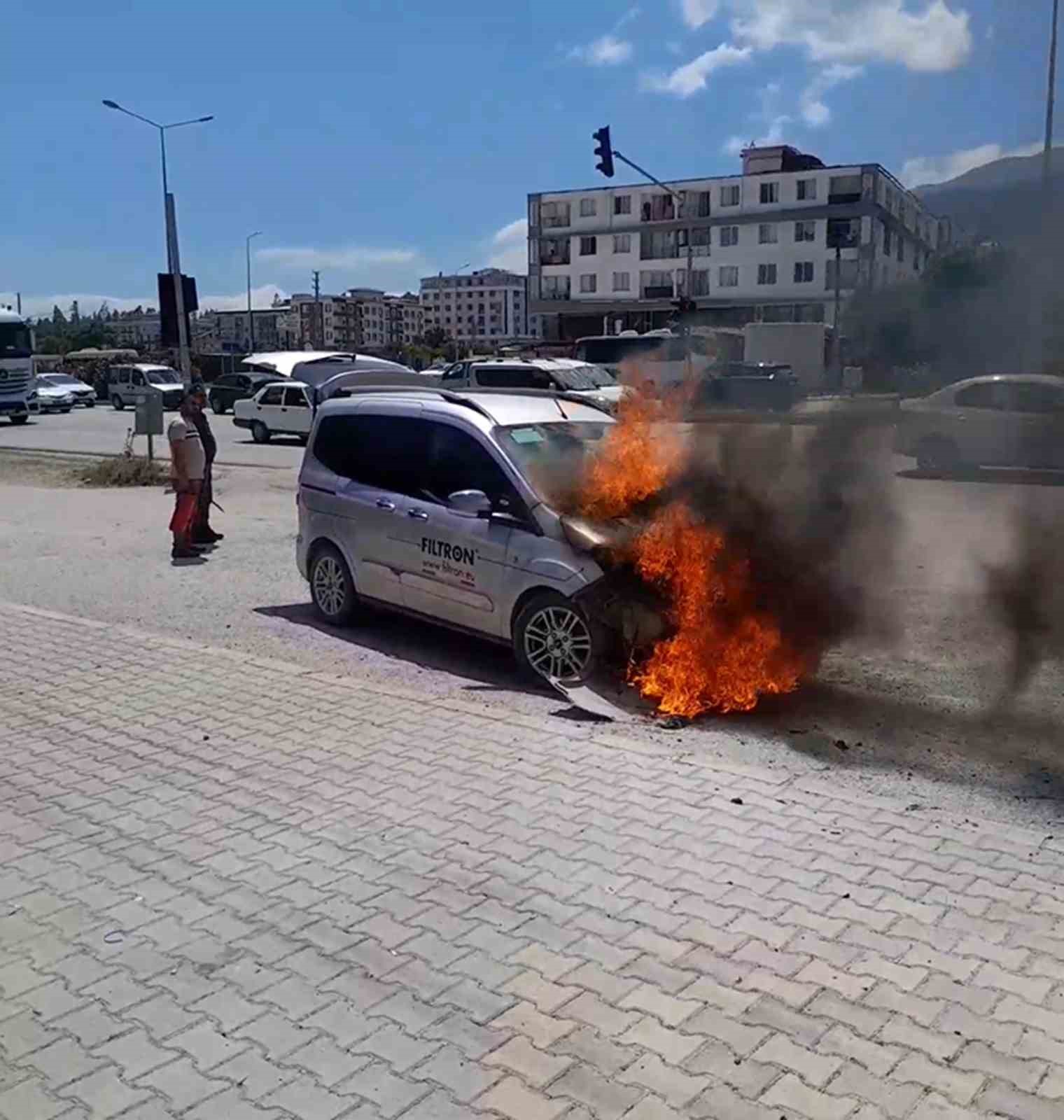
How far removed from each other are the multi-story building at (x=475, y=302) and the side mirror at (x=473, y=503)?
143m

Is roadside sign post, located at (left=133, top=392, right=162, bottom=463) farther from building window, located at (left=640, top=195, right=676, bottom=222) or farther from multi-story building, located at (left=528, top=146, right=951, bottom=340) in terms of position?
building window, located at (left=640, top=195, right=676, bottom=222)

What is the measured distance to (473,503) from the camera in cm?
703

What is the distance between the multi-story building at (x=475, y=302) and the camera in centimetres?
15350

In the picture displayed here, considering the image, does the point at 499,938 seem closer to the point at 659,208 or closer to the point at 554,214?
the point at 659,208

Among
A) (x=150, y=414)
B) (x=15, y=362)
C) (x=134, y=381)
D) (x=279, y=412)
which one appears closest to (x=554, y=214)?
(x=134, y=381)

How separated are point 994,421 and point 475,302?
526 feet

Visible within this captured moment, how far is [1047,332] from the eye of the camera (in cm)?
548

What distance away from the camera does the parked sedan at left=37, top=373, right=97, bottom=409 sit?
47.8m

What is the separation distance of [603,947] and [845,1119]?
1.07 m

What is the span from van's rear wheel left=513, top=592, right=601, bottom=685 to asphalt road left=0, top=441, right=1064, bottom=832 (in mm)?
177

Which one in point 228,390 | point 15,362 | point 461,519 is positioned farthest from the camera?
point 228,390

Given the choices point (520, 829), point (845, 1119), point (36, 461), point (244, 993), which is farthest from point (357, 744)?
point (36, 461)

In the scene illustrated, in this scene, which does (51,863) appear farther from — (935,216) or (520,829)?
(935,216)

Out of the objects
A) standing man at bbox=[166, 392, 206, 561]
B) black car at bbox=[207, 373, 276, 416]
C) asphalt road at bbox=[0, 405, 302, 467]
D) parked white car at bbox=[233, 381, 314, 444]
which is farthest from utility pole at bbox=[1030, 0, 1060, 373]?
black car at bbox=[207, 373, 276, 416]
